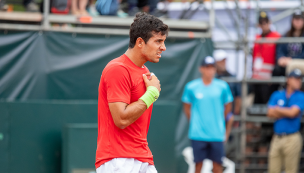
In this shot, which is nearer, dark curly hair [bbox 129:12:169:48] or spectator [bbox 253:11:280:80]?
dark curly hair [bbox 129:12:169:48]

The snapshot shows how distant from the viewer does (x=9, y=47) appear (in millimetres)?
6891

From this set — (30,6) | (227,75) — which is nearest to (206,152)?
(227,75)

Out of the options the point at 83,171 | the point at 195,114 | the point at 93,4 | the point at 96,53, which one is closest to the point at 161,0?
the point at 93,4

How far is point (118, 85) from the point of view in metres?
3.05

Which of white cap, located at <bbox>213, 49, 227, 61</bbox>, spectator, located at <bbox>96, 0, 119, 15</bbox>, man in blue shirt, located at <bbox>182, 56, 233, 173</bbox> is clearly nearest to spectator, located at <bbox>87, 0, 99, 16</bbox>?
spectator, located at <bbox>96, 0, 119, 15</bbox>

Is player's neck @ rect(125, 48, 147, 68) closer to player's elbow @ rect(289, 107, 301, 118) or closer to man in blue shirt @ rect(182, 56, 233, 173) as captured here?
man in blue shirt @ rect(182, 56, 233, 173)

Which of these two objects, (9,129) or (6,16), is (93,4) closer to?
(6,16)

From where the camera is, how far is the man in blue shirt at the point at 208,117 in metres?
6.82

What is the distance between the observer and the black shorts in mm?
6801

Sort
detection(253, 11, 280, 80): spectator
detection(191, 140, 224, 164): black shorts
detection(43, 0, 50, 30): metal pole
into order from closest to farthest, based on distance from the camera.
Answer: detection(191, 140, 224, 164): black shorts, detection(43, 0, 50, 30): metal pole, detection(253, 11, 280, 80): spectator

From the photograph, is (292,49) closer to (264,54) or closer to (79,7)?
(264,54)

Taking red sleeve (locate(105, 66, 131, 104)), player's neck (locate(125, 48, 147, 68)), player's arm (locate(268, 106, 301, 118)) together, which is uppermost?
player's neck (locate(125, 48, 147, 68))

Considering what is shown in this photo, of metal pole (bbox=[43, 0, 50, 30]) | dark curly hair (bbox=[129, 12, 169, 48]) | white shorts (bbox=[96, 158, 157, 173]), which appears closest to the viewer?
white shorts (bbox=[96, 158, 157, 173])

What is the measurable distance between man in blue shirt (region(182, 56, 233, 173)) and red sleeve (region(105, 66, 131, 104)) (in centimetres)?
393
